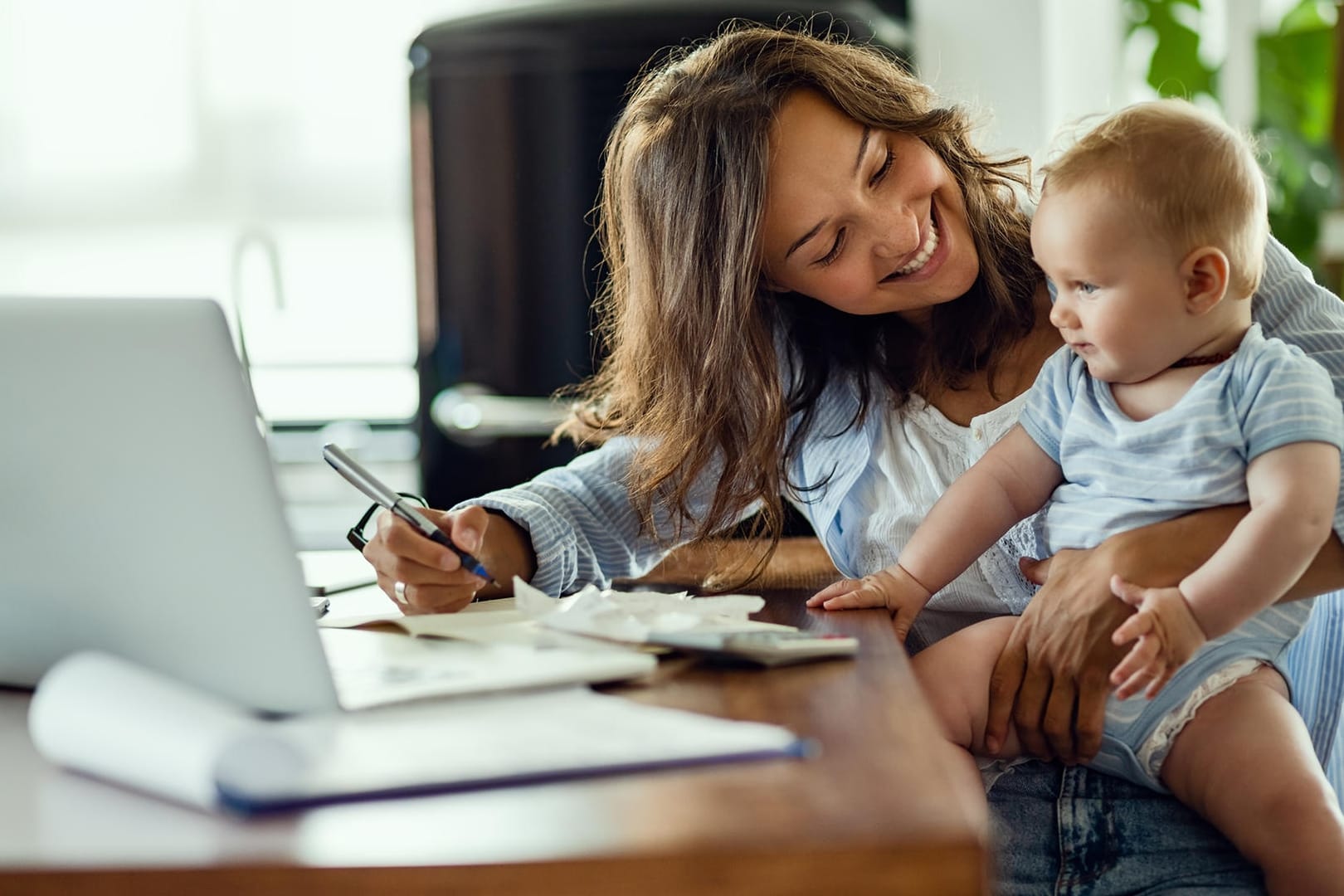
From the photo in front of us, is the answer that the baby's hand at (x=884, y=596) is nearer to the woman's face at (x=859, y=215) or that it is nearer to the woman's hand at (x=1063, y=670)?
the woman's hand at (x=1063, y=670)

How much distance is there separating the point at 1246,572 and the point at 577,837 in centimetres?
68

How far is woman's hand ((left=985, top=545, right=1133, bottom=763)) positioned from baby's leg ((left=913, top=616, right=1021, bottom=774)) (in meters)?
0.01

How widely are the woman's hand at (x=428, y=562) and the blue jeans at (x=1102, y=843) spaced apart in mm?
492

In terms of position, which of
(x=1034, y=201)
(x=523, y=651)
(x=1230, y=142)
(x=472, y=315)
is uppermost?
(x=1230, y=142)

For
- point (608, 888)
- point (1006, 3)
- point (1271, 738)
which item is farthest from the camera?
point (1006, 3)

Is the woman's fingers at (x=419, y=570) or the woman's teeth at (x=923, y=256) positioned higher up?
the woman's teeth at (x=923, y=256)

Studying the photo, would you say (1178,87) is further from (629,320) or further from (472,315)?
(629,320)

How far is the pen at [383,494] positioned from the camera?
113cm

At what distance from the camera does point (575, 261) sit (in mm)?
2814

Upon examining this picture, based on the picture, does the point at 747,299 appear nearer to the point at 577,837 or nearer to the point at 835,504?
the point at 835,504

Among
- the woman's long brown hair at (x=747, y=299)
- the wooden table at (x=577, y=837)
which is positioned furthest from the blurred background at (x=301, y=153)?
the wooden table at (x=577, y=837)

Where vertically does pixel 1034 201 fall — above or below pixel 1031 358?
above

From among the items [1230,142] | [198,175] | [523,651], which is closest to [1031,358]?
[1230,142]

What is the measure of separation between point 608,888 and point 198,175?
10.9 ft
